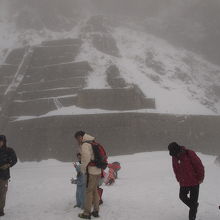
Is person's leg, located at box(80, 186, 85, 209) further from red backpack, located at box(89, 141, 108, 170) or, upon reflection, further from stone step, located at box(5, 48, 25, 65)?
stone step, located at box(5, 48, 25, 65)

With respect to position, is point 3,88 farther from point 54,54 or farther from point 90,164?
point 90,164

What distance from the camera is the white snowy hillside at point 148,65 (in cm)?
4097

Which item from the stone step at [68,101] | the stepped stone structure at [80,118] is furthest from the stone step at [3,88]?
the stone step at [68,101]

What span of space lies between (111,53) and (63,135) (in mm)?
19199

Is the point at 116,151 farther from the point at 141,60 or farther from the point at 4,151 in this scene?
the point at 4,151

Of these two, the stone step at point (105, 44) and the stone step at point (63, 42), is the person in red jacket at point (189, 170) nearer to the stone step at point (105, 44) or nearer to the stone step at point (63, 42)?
the stone step at point (105, 44)

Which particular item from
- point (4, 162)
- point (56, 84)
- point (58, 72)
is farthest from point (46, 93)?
point (4, 162)

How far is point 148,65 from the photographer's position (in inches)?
1912

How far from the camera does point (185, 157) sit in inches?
310

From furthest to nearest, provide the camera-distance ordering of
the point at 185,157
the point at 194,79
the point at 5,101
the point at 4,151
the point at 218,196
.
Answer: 1. the point at 194,79
2. the point at 5,101
3. the point at 218,196
4. the point at 4,151
5. the point at 185,157

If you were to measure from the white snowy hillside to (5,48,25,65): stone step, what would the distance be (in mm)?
1144

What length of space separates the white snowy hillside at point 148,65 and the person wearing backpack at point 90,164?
90.2 feet

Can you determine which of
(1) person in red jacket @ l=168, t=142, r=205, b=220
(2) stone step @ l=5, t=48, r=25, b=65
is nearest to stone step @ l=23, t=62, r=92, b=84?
(2) stone step @ l=5, t=48, r=25, b=65

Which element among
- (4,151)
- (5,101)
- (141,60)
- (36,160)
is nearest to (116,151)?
(36,160)
